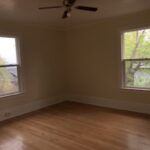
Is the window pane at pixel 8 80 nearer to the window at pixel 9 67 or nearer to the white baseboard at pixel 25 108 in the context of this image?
the window at pixel 9 67

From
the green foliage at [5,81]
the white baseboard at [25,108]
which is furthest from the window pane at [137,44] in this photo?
the green foliage at [5,81]

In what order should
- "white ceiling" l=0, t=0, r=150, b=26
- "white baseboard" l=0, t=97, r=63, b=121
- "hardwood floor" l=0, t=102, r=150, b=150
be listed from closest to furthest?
"hardwood floor" l=0, t=102, r=150, b=150 < "white ceiling" l=0, t=0, r=150, b=26 < "white baseboard" l=0, t=97, r=63, b=121

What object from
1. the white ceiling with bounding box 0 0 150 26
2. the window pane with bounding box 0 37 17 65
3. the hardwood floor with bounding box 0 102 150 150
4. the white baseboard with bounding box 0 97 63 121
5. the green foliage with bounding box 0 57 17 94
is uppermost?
the white ceiling with bounding box 0 0 150 26

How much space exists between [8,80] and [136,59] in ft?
10.4

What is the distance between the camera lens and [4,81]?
421 centimetres

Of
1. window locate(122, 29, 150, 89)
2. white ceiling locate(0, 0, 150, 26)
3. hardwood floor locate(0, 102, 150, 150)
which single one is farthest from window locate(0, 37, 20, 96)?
window locate(122, 29, 150, 89)

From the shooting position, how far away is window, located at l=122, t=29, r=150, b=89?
4129 millimetres

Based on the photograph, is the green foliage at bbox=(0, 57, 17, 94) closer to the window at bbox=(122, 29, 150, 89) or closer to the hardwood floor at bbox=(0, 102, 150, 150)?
the hardwood floor at bbox=(0, 102, 150, 150)

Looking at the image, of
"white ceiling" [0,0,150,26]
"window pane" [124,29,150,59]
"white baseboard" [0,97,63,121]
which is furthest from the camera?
"white baseboard" [0,97,63,121]

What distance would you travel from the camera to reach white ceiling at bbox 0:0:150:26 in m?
3.10

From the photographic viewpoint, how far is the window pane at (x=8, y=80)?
4177 millimetres

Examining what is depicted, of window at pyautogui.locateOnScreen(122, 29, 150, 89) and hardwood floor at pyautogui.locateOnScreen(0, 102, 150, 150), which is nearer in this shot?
hardwood floor at pyautogui.locateOnScreen(0, 102, 150, 150)

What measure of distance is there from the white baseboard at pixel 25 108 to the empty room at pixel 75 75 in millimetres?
23

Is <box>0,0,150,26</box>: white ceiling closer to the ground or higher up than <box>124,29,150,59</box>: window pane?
higher up
